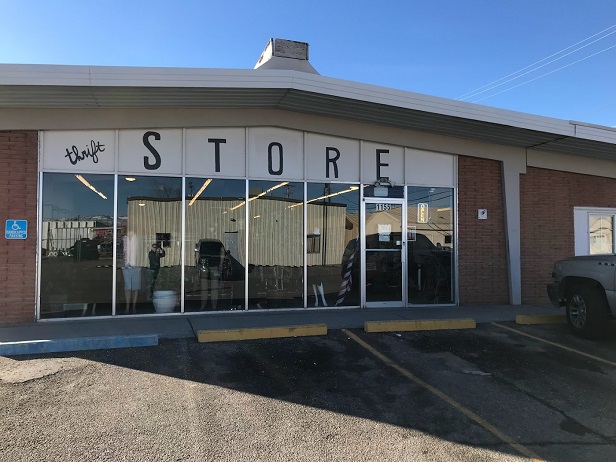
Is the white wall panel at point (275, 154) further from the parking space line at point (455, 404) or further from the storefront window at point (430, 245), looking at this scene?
the parking space line at point (455, 404)

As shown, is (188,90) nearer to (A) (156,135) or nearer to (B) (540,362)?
(A) (156,135)

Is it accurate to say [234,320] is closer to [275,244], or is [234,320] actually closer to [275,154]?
[275,244]

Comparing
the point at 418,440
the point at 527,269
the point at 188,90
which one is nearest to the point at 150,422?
the point at 418,440

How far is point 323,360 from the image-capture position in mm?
6570

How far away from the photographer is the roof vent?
11641 mm

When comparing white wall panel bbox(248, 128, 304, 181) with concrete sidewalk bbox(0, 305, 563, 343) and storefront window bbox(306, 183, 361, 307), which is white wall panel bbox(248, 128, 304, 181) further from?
concrete sidewalk bbox(0, 305, 563, 343)

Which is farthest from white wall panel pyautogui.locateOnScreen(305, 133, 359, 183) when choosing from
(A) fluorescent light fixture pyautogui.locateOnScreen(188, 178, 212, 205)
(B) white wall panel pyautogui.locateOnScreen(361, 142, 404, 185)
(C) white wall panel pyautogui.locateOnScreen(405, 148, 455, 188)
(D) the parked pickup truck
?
(D) the parked pickup truck

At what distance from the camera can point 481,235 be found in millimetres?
11000

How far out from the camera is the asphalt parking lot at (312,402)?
4.05m

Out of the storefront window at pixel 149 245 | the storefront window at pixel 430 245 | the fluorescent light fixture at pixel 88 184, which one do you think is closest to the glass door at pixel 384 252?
the storefront window at pixel 430 245

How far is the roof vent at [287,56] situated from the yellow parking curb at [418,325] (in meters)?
6.80

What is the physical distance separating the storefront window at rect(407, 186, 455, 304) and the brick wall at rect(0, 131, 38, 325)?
25.0 ft

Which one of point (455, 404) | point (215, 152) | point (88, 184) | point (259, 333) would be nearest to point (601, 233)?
point (455, 404)

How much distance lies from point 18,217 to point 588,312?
401 inches
